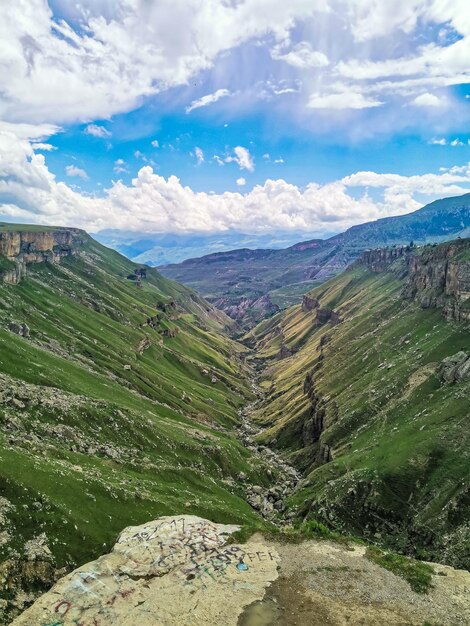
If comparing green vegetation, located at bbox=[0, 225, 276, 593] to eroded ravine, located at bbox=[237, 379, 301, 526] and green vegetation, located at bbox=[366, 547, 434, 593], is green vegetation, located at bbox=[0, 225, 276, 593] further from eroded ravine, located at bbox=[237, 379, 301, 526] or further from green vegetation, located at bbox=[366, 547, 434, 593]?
green vegetation, located at bbox=[366, 547, 434, 593]

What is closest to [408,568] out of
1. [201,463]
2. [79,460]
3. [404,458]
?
[79,460]

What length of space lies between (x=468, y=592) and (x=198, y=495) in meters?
68.1

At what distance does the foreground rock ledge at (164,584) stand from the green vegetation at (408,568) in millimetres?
12021

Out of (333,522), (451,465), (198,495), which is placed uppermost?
(451,465)

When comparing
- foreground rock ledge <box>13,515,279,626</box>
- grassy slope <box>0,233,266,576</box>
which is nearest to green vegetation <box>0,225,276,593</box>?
grassy slope <box>0,233,266,576</box>

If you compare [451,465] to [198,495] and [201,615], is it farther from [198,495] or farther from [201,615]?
[201,615]

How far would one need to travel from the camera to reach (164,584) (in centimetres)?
4356

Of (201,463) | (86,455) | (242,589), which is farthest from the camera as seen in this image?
(201,463)

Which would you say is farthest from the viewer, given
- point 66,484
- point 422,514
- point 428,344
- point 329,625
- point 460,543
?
point 428,344

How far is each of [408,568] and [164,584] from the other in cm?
Answer: 2669

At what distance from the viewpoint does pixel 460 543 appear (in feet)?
270

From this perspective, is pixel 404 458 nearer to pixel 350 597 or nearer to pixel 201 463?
pixel 201 463

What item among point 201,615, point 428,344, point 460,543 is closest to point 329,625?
point 201,615

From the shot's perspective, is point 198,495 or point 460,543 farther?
point 198,495
